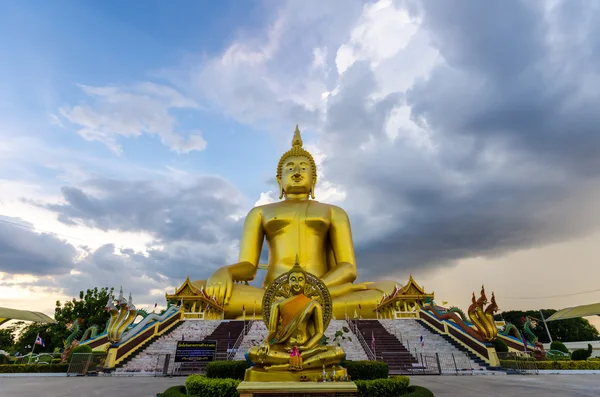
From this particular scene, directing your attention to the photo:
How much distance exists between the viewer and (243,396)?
496 centimetres

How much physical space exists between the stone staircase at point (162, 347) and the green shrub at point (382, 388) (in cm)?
808

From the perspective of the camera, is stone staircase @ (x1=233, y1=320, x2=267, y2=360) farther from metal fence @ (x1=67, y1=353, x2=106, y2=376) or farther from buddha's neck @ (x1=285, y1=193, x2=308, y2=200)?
buddha's neck @ (x1=285, y1=193, x2=308, y2=200)

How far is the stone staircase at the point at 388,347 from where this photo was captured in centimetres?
1184

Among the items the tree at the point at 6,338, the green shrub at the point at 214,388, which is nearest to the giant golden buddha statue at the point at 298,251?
the green shrub at the point at 214,388

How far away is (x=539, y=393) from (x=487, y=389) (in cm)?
97

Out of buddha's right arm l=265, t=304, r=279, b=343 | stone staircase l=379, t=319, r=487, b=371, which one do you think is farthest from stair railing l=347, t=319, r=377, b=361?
buddha's right arm l=265, t=304, r=279, b=343

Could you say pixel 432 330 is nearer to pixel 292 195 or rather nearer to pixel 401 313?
pixel 401 313

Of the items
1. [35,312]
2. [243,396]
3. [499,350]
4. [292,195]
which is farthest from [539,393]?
[35,312]

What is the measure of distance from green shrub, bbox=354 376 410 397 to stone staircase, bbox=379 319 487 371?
6846 mm

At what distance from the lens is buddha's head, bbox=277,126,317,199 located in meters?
21.7

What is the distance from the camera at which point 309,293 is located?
7336 mm

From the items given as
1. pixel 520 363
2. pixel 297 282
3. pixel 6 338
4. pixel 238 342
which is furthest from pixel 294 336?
pixel 6 338

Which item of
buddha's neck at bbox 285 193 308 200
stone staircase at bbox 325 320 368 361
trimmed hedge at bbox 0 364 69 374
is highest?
buddha's neck at bbox 285 193 308 200

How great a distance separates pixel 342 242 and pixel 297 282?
13.2 m
